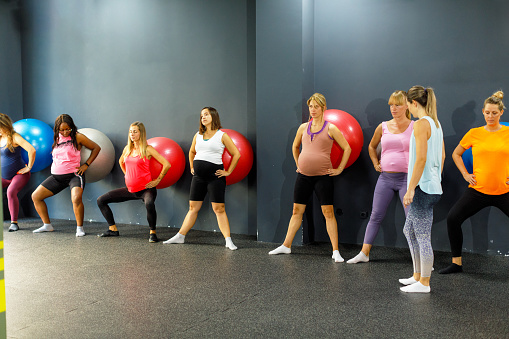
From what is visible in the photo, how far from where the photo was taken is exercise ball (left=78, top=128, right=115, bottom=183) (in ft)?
19.8

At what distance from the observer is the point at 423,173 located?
328 cm

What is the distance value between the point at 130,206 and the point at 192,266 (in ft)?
8.71

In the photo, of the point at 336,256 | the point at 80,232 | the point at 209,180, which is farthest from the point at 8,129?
the point at 336,256

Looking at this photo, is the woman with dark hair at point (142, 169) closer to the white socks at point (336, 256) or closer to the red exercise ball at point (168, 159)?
the red exercise ball at point (168, 159)

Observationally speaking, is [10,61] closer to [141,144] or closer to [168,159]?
[141,144]

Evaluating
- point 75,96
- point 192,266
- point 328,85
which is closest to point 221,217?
point 192,266

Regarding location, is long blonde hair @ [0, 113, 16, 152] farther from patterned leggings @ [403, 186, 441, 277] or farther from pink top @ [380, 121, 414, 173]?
patterned leggings @ [403, 186, 441, 277]

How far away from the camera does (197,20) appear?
610 cm

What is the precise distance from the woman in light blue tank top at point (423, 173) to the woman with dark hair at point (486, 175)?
75cm

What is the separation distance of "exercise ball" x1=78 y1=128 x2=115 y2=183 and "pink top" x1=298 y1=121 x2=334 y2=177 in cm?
288

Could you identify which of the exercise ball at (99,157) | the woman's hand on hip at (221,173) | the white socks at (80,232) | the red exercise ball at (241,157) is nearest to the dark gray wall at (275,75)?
the red exercise ball at (241,157)

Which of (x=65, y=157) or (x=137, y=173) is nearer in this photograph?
(x=137, y=173)

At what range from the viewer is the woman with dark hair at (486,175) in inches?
153

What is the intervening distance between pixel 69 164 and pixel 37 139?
68cm
